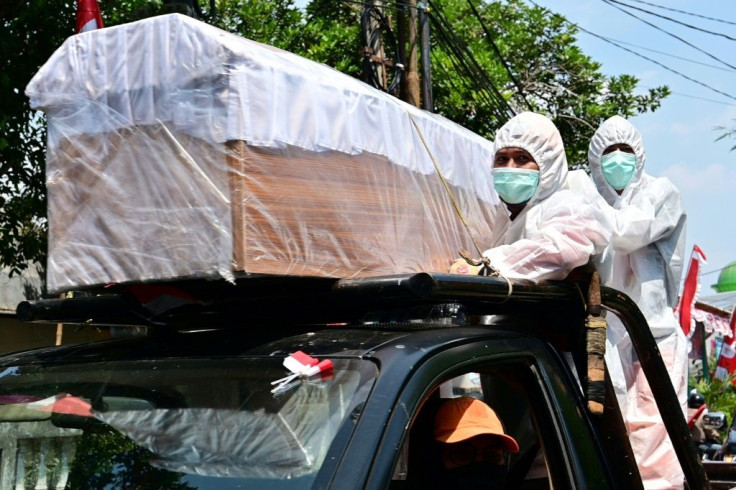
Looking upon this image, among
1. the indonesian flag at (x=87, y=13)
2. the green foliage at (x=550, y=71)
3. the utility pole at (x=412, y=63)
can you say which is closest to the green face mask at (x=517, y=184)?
A: the indonesian flag at (x=87, y=13)

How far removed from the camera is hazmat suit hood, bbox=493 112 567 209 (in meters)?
3.61

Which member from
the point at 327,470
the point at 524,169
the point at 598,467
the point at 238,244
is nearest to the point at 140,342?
the point at 238,244

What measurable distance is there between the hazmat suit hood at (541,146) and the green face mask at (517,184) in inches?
1.0

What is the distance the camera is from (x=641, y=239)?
4.54 meters

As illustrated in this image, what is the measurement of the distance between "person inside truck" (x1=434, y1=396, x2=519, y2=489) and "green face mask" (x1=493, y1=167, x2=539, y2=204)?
1.18 m

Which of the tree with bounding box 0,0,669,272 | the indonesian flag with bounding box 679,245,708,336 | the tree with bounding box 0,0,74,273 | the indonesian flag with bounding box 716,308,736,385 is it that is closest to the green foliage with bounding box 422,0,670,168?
the tree with bounding box 0,0,669,272

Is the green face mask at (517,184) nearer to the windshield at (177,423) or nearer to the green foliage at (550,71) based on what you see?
the windshield at (177,423)

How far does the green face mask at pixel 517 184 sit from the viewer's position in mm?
3584

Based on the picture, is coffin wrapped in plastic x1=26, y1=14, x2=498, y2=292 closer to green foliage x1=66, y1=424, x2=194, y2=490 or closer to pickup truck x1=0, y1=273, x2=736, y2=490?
pickup truck x1=0, y1=273, x2=736, y2=490

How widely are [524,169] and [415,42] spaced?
9.21 m

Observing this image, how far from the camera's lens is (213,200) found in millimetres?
2510

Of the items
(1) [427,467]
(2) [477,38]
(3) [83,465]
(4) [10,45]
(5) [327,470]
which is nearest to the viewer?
(5) [327,470]

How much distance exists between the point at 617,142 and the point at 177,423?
127 inches

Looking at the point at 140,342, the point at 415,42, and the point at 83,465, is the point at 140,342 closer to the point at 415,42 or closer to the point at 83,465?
the point at 83,465
